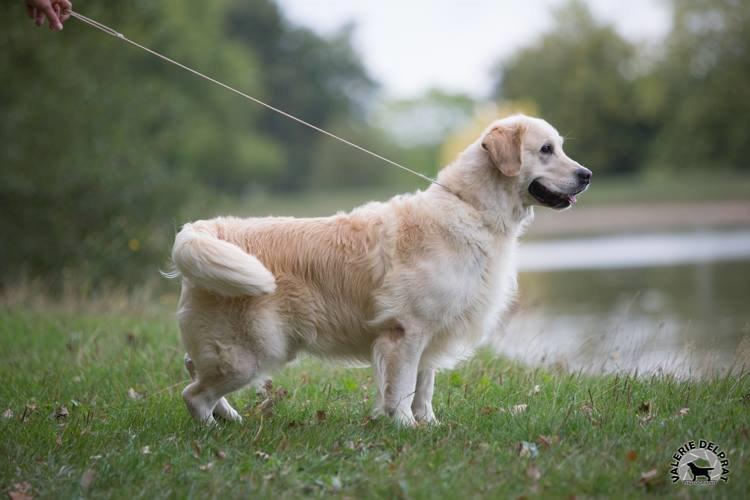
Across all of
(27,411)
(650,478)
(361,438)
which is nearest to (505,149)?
(361,438)

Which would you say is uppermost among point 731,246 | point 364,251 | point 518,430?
point 731,246

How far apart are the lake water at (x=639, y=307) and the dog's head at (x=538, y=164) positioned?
1609mm

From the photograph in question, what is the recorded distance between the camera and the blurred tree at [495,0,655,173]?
52.0 meters

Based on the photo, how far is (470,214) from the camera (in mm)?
5570

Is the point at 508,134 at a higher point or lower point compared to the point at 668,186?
lower

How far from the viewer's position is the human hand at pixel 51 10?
18.5ft

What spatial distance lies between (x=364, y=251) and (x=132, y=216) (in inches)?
436

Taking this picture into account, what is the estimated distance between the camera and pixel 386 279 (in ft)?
17.7

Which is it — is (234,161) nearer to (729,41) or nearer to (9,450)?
(729,41)

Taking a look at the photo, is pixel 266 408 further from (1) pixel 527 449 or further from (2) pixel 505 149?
(2) pixel 505 149

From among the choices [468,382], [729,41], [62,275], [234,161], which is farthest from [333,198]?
[468,382]
